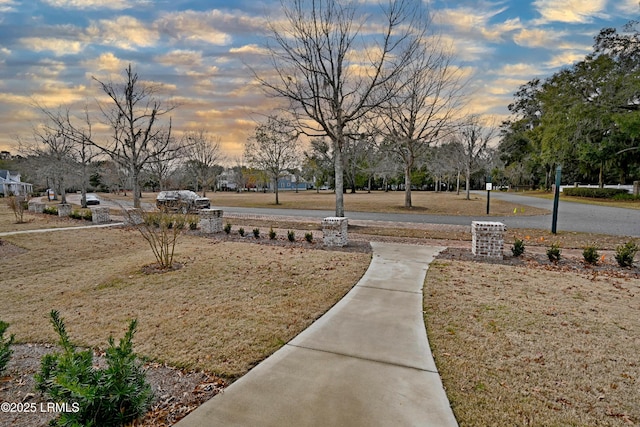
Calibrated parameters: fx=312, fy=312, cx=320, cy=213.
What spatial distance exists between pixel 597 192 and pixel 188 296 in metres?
36.6

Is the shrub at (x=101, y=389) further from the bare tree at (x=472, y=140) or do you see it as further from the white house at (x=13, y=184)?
the white house at (x=13, y=184)

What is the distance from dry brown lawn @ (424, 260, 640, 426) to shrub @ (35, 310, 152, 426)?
2.29 metres

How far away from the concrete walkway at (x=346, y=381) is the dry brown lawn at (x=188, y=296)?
34 centimetres

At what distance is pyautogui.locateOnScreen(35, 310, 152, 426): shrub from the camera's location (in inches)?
74.7

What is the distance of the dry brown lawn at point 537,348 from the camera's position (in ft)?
7.80

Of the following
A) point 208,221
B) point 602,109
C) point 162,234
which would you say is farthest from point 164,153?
point 602,109

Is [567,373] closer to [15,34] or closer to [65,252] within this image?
[65,252]

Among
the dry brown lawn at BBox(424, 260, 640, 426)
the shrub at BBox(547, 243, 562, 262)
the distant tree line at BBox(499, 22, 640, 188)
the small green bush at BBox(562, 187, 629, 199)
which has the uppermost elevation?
the distant tree line at BBox(499, 22, 640, 188)

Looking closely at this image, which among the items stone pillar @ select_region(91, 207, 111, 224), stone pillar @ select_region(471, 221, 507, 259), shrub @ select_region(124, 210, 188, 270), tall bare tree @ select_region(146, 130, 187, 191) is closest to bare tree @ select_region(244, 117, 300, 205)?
tall bare tree @ select_region(146, 130, 187, 191)

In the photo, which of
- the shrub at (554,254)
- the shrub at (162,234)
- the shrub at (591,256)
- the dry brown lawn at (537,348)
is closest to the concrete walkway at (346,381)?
the dry brown lawn at (537,348)

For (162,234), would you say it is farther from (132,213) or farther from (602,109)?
(602,109)

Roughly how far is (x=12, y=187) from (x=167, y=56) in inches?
2291

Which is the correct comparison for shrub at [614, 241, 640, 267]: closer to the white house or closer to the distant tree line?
the distant tree line

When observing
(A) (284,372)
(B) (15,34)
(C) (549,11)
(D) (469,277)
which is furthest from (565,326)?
(B) (15,34)
